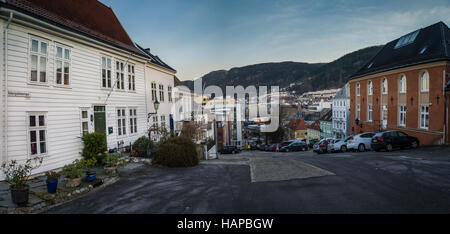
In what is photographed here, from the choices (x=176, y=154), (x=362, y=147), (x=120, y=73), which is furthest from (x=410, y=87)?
(x=120, y=73)

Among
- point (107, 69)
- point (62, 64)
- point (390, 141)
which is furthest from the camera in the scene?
point (390, 141)

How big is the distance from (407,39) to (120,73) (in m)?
31.7

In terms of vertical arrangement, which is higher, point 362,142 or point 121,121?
point 121,121

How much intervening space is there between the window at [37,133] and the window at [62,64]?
1928mm

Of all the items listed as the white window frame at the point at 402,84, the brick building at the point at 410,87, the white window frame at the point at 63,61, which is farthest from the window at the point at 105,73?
the white window frame at the point at 402,84

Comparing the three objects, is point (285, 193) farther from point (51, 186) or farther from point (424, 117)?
→ point (424, 117)

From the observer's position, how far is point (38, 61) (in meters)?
10.3

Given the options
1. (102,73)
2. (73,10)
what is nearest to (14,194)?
(102,73)

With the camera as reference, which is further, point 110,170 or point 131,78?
point 131,78

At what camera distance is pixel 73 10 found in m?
13.7

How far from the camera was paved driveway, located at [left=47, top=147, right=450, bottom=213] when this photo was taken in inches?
258

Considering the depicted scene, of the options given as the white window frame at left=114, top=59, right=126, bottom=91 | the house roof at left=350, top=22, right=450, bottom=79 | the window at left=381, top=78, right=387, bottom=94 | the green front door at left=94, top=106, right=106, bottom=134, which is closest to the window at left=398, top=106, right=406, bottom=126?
the window at left=381, top=78, right=387, bottom=94

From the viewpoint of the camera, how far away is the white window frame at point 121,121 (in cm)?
1556
